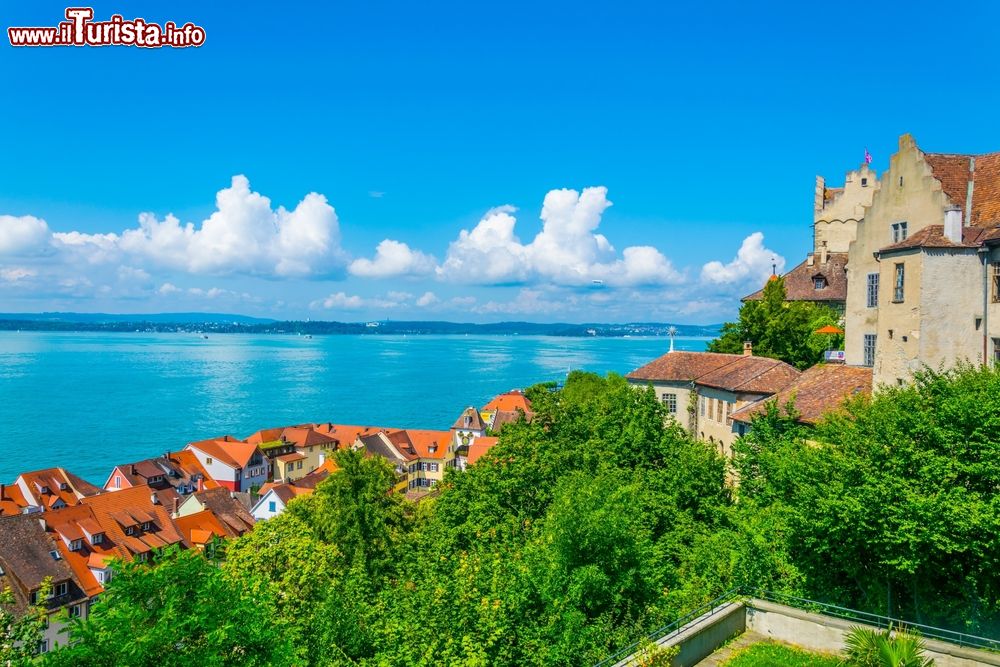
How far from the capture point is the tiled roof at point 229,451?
9388 cm

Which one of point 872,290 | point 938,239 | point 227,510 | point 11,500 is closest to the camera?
point 938,239

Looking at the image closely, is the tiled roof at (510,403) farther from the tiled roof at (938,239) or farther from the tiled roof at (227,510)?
the tiled roof at (938,239)

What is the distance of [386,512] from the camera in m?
37.3

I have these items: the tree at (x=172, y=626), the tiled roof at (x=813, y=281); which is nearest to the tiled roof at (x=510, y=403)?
the tiled roof at (x=813, y=281)

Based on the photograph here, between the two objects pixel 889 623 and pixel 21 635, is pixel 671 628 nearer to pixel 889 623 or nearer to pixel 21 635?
pixel 889 623

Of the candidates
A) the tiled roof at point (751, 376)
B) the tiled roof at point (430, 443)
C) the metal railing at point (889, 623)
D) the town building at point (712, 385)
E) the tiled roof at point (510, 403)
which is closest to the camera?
the metal railing at point (889, 623)

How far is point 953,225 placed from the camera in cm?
2617

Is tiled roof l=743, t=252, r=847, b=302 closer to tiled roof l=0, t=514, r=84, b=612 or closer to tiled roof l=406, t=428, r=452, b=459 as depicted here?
tiled roof l=0, t=514, r=84, b=612

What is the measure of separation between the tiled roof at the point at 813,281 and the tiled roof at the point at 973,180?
2136 centimetres

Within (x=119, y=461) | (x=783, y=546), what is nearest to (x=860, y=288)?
(x=783, y=546)

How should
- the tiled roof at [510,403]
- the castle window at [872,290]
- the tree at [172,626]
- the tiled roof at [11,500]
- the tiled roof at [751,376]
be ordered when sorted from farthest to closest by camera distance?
the tiled roof at [510,403]
the tiled roof at [11,500]
the tiled roof at [751,376]
the castle window at [872,290]
the tree at [172,626]

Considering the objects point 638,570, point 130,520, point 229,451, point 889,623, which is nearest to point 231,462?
point 229,451

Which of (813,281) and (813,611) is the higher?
(813,281)

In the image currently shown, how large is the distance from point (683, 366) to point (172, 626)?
35.8 meters
